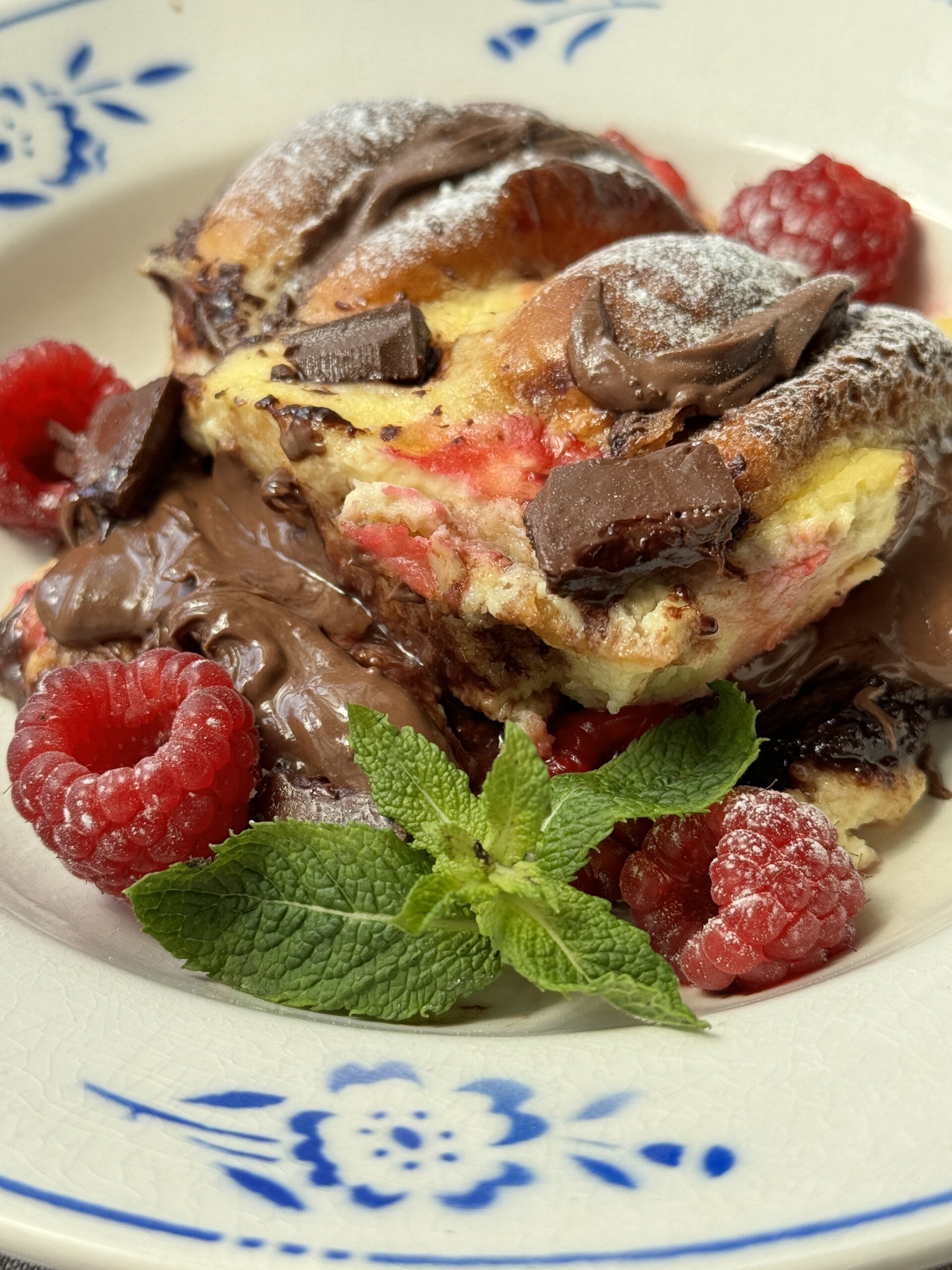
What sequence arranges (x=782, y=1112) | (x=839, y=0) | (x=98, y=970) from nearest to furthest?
(x=782, y=1112) < (x=98, y=970) < (x=839, y=0)

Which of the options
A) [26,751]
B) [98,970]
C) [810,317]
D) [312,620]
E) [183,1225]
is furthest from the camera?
[312,620]

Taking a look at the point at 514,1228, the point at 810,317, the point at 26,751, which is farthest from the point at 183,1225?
the point at 810,317

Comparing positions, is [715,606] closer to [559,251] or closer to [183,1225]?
[559,251]

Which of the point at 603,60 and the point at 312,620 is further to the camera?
the point at 603,60

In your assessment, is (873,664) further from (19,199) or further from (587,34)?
(19,199)

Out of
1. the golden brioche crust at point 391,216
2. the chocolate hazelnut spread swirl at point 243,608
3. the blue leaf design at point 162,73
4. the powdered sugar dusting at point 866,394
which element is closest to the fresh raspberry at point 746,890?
the chocolate hazelnut spread swirl at point 243,608

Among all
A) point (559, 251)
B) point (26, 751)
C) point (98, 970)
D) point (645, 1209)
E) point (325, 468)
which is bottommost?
point (98, 970)

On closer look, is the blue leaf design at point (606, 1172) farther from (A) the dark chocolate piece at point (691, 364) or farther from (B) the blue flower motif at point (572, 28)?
(B) the blue flower motif at point (572, 28)

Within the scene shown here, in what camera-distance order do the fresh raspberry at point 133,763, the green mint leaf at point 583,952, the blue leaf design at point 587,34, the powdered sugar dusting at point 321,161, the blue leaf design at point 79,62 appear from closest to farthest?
1. the green mint leaf at point 583,952
2. the fresh raspberry at point 133,763
3. the powdered sugar dusting at point 321,161
4. the blue leaf design at point 79,62
5. the blue leaf design at point 587,34
